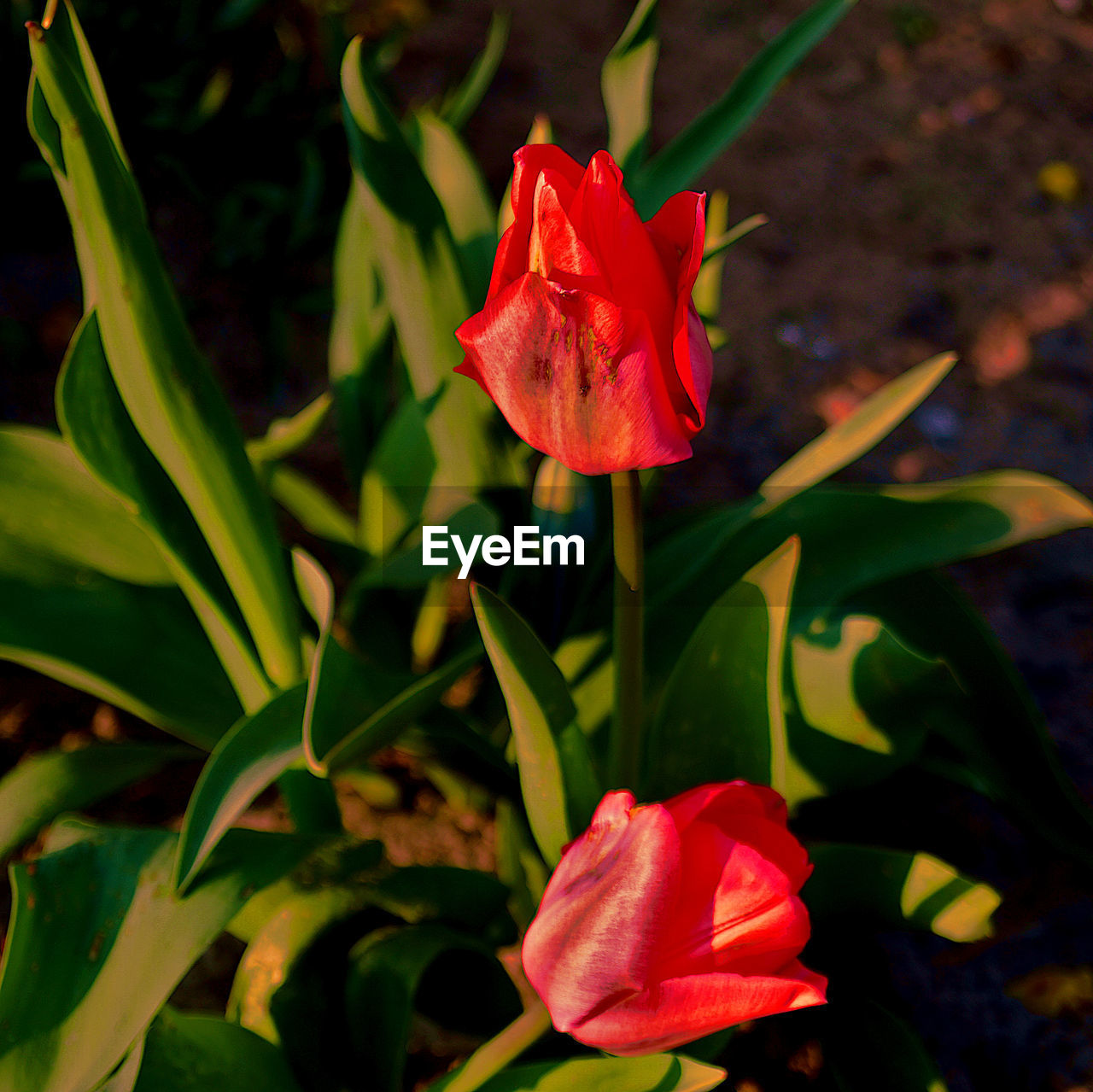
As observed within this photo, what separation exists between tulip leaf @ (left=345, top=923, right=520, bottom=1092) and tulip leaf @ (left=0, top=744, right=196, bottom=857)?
279 millimetres

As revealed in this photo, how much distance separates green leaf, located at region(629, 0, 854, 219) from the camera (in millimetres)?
952

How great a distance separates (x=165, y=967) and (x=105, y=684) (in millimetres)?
288

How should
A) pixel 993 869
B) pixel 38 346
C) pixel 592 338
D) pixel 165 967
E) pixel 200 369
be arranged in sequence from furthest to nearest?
pixel 38 346, pixel 993 869, pixel 200 369, pixel 165 967, pixel 592 338

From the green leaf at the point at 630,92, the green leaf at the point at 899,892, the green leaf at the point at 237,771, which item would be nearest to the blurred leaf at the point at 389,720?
the green leaf at the point at 237,771

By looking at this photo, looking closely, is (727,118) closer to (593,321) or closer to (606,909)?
(593,321)

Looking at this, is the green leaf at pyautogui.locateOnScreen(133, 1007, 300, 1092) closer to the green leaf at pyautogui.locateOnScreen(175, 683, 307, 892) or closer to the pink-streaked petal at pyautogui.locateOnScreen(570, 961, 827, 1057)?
the green leaf at pyautogui.locateOnScreen(175, 683, 307, 892)

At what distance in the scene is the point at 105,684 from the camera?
0.84 meters

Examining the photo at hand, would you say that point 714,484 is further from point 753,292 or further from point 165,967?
point 165,967

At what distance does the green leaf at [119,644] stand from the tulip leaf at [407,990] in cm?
28

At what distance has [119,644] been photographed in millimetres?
911

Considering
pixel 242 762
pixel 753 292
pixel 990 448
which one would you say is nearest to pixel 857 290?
pixel 753 292

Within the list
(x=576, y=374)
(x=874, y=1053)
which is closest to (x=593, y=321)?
(x=576, y=374)

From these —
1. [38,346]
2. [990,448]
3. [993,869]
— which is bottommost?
[993,869]

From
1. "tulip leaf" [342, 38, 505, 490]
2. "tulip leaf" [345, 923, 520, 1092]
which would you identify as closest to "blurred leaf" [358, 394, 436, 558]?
"tulip leaf" [342, 38, 505, 490]
